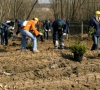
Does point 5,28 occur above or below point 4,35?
above

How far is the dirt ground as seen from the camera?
605 cm

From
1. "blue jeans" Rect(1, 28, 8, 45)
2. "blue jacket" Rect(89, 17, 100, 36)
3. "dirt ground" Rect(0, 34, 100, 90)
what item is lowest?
"blue jeans" Rect(1, 28, 8, 45)

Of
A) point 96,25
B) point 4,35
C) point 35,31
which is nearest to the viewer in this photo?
point 35,31

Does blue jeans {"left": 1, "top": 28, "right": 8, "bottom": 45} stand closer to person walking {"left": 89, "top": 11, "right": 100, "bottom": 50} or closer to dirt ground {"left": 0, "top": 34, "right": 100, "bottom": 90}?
dirt ground {"left": 0, "top": 34, "right": 100, "bottom": 90}

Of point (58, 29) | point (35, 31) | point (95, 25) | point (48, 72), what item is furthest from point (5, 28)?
point (48, 72)

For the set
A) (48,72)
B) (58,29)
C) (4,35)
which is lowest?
(4,35)

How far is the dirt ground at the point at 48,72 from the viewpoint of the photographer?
19.9 feet

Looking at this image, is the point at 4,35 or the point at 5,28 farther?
the point at 4,35

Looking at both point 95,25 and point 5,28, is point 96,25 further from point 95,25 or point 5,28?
point 5,28

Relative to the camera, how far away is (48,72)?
7.40 meters

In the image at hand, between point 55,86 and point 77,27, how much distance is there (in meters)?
22.3

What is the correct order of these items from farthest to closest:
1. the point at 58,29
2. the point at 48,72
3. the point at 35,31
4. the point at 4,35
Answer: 1. the point at 4,35
2. the point at 58,29
3. the point at 35,31
4. the point at 48,72

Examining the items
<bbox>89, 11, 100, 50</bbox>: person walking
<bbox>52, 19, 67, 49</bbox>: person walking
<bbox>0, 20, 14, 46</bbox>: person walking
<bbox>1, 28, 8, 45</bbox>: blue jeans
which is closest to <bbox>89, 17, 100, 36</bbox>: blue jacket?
<bbox>89, 11, 100, 50</bbox>: person walking

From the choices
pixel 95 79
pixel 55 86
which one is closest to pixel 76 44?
pixel 95 79
